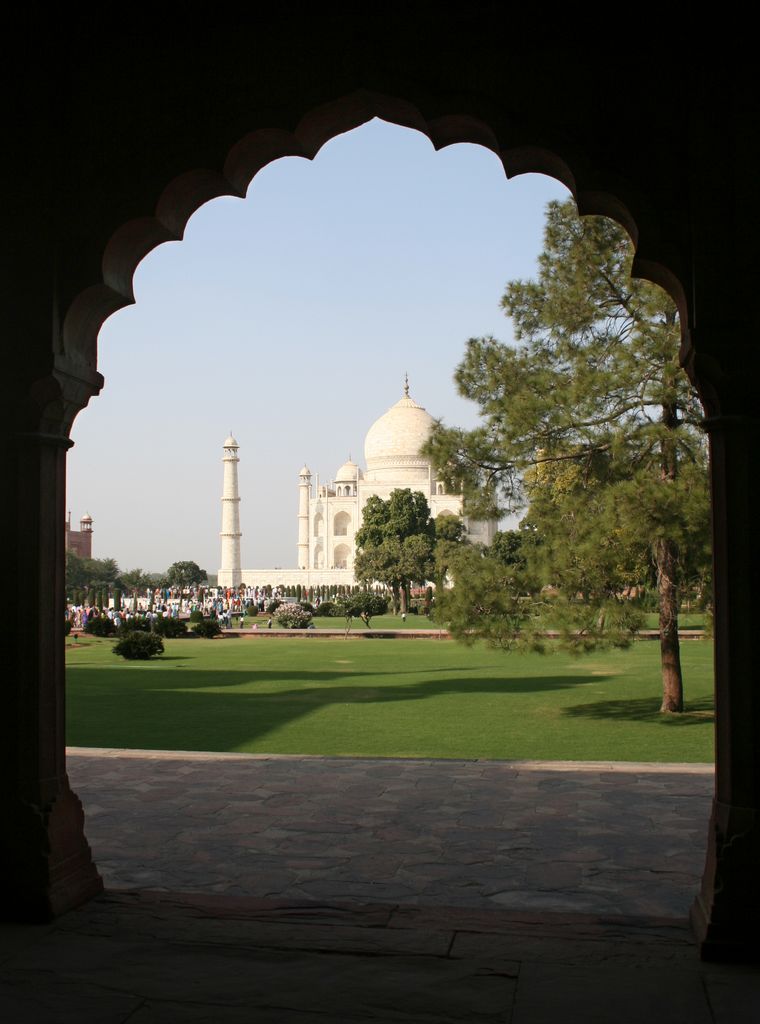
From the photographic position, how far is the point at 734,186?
3174 mm

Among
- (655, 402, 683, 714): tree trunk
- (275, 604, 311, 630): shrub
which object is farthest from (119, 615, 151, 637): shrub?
(655, 402, 683, 714): tree trunk

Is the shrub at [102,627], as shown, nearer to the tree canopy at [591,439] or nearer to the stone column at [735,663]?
the tree canopy at [591,439]

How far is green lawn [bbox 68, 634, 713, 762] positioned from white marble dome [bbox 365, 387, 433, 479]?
37.9m

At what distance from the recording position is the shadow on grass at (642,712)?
359 inches

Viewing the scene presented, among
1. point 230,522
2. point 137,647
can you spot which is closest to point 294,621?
point 137,647

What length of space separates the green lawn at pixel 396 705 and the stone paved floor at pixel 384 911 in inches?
86.6

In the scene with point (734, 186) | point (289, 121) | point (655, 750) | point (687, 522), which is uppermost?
point (289, 121)

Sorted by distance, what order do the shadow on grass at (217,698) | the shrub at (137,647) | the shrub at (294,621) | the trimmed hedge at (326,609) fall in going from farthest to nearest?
the trimmed hedge at (326,609), the shrub at (294,621), the shrub at (137,647), the shadow on grass at (217,698)

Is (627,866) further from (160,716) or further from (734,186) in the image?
(160,716)

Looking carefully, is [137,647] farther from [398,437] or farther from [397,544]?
[398,437]

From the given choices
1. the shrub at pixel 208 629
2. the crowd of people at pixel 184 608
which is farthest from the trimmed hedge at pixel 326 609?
the shrub at pixel 208 629

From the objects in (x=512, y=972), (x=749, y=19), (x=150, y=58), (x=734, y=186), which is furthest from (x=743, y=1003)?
(x=150, y=58)

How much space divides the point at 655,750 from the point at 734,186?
5316 millimetres

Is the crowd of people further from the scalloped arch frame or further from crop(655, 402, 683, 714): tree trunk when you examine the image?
the scalloped arch frame
